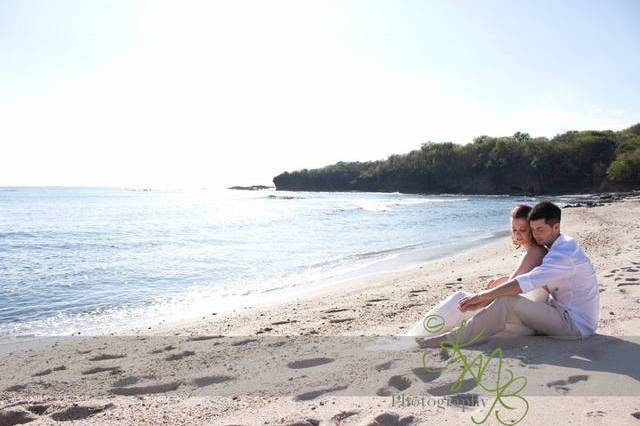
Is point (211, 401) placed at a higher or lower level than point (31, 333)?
higher

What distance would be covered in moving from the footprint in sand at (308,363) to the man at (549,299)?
33.6 inches

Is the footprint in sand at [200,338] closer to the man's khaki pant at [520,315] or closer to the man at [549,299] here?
the man at [549,299]

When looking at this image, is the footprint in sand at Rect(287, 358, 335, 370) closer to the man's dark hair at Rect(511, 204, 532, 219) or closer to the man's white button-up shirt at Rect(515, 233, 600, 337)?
the man's white button-up shirt at Rect(515, 233, 600, 337)

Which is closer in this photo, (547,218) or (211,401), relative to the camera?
(211,401)

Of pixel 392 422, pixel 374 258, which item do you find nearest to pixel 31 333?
pixel 392 422

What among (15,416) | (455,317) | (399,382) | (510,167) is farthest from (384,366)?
(510,167)

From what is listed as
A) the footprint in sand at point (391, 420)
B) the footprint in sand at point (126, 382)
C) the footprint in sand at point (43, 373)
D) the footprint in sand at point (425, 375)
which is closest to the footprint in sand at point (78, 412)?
the footprint in sand at point (126, 382)

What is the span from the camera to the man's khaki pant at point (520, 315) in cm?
394

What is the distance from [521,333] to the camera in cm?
411

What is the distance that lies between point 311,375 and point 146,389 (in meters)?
1.31

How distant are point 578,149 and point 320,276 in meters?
82.2

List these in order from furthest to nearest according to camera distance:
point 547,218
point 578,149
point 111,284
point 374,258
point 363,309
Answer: point 578,149 < point 374,258 < point 111,284 < point 363,309 < point 547,218

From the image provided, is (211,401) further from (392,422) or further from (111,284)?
(111,284)

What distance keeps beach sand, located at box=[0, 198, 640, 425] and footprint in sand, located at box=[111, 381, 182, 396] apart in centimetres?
1
